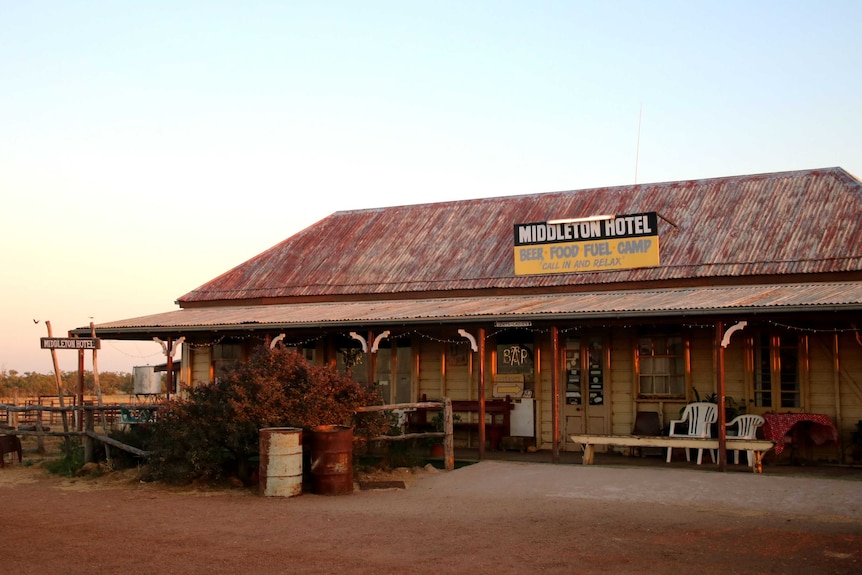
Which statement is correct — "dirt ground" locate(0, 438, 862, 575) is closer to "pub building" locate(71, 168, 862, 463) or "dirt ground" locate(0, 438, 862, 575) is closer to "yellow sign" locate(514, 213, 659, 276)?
"pub building" locate(71, 168, 862, 463)

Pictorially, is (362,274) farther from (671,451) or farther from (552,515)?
(552,515)

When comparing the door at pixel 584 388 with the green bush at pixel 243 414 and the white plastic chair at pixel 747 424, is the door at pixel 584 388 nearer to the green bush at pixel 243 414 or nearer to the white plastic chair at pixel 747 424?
the white plastic chair at pixel 747 424

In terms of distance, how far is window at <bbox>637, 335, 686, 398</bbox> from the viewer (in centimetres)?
1611

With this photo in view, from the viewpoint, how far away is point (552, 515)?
10055mm

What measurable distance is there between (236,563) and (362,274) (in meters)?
12.9

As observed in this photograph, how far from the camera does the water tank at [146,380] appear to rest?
81.6 ft

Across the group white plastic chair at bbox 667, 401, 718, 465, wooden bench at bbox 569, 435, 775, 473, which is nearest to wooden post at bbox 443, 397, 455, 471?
wooden bench at bbox 569, 435, 775, 473

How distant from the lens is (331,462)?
11.8 meters

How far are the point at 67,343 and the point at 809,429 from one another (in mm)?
11777

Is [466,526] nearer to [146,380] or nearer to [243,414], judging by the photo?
[243,414]

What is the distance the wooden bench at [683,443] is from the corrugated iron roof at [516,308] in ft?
5.81

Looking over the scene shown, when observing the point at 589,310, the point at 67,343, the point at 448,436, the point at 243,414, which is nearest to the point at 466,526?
the point at 243,414

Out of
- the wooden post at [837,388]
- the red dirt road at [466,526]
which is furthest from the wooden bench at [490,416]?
the wooden post at [837,388]

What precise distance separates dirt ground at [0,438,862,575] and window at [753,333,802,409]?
3076mm
